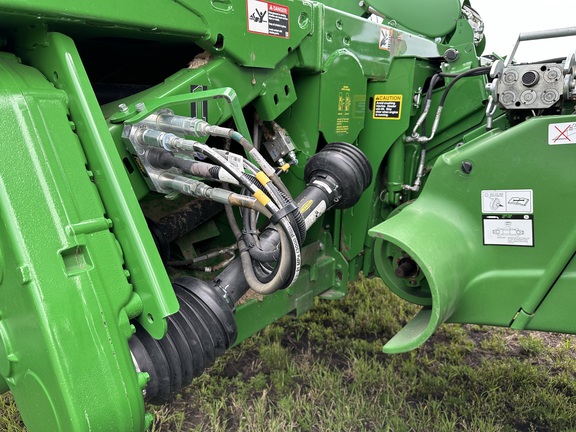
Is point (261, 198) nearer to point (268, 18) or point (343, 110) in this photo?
point (268, 18)

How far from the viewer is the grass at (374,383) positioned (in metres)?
2.30

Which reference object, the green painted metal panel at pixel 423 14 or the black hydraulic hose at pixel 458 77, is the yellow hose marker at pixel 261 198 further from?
the green painted metal panel at pixel 423 14

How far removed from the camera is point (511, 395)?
253cm

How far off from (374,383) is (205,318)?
56.4 inches

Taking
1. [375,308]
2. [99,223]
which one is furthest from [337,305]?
[99,223]

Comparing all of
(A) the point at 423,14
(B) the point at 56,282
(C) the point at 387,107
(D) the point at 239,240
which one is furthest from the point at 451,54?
(B) the point at 56,282

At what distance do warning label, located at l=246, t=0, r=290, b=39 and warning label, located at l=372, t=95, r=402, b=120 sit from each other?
768 millimetres

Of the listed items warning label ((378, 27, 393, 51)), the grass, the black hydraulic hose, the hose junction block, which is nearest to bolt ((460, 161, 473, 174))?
the black hydraulic hose

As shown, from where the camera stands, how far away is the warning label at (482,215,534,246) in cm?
175

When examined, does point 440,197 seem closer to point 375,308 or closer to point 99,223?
point 99,223

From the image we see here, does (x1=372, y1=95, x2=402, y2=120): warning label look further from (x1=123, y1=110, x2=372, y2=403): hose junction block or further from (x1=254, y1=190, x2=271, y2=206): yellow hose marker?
(x1=254, y1=190, x2=271, y2=206): yellow hose marker

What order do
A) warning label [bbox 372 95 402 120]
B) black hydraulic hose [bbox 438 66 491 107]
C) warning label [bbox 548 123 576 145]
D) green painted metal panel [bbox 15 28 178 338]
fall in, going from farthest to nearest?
warning label [bbox 372 95 402 120]
black hydraulic hose [bbox 438 66 491 107]
warning label [bbox 548 123 576 145]
green painted metal panel [bbox 15 28 178 338]

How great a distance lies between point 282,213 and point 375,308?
88.7 inches

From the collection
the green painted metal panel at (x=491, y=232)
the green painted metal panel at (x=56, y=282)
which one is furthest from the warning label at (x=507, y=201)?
the green painted metal panel at (x=56, y=282)
